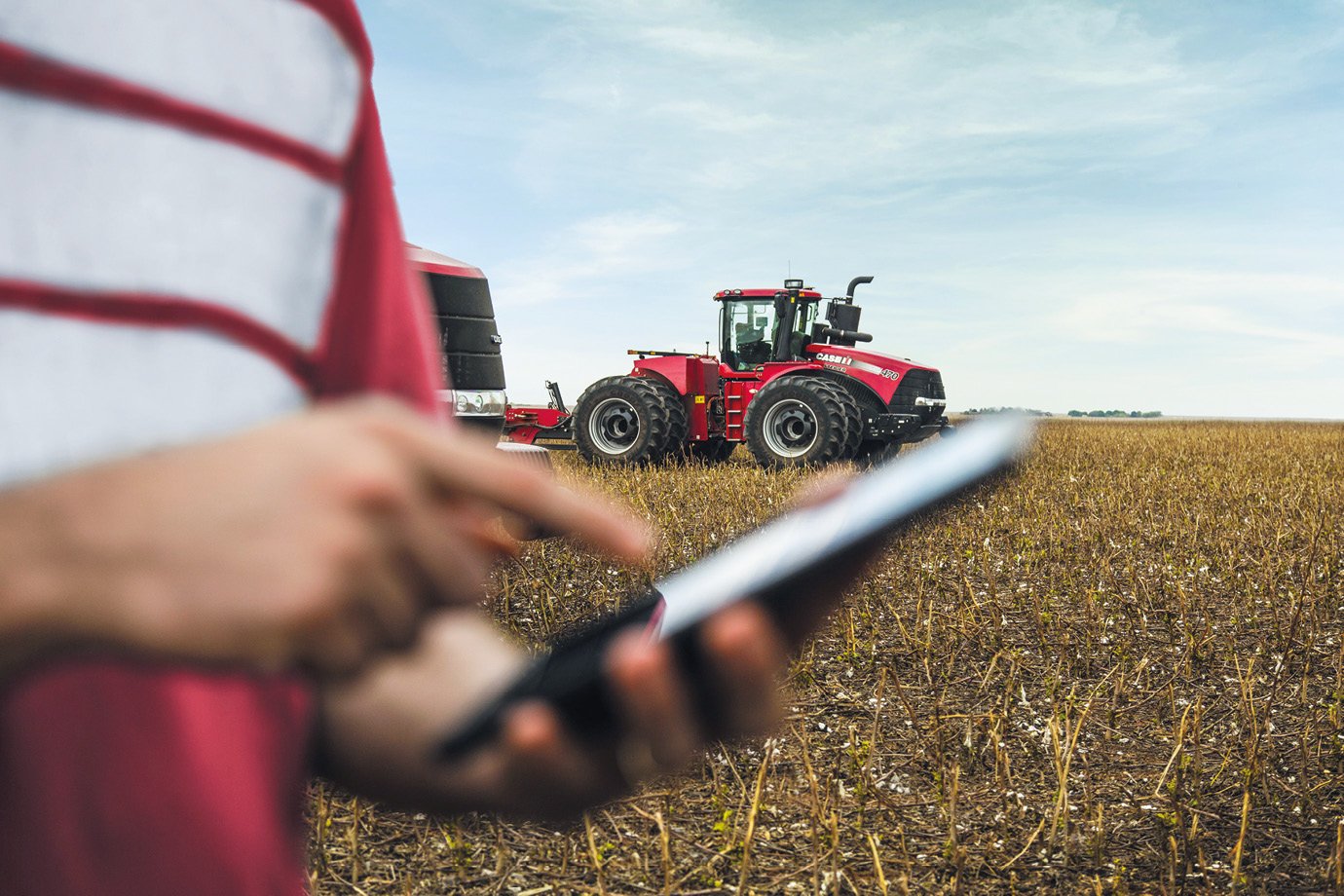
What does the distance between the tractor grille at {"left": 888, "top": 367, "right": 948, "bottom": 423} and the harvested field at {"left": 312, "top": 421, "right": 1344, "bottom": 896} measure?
5.17 meters

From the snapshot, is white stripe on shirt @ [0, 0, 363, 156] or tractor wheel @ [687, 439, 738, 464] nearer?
white stripe on shirt @ [0, 0, 363, 156]

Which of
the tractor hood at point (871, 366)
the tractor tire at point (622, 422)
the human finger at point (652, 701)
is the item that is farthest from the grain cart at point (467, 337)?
the human finger at point (652, 701)

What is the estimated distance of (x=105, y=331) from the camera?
0.52m

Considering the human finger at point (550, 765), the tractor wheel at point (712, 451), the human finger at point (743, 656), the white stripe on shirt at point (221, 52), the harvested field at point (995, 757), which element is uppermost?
the white stripe on shirt at point (221, 52)

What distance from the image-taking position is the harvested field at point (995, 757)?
97.7 inches

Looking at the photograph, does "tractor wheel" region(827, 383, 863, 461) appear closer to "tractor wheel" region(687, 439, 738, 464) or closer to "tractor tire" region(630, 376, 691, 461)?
"tractor tire" region(630, 376, 691, 461)

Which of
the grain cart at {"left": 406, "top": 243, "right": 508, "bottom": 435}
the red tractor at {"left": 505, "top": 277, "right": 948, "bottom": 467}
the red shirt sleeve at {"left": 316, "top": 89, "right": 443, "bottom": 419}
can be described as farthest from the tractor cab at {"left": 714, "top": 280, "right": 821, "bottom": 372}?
the red shirt sleeve at {"left": 316, "top": 89, "right": 443, "bottom": 419}

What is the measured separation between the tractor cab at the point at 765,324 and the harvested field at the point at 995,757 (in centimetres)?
608

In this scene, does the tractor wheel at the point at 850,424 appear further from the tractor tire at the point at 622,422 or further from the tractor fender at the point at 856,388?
the tractor tire at the point at 622,422

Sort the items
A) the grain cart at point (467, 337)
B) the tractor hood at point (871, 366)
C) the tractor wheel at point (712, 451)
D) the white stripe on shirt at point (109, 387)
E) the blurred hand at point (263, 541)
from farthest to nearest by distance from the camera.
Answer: the tractor wheel at point (712, 451), the tractor hood at point (871, 366), the grain cart at point (467, 337), the white stripe on shirt at point (109, 387), the blurred hand at point (263, 541)

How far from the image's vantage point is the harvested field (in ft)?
8.14

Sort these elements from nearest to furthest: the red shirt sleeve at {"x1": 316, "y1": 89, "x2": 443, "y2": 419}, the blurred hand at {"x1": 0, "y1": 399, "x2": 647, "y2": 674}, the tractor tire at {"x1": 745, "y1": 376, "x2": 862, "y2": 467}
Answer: the blurred hand at {"x1": 0, "y1": 399, "x2": 647, "y2": 674}
the red shirt sleeve at {"x1": 316, "y1": 89, "x2": 443, "y2": 419}
the tractor tire at {"x1": 745, "y1": 376, "x2": 862, "y2": 467}

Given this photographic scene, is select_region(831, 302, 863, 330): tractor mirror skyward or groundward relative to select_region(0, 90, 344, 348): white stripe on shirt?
skyward

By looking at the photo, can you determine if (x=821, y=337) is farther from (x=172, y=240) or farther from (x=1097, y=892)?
(x=172, y=240)
